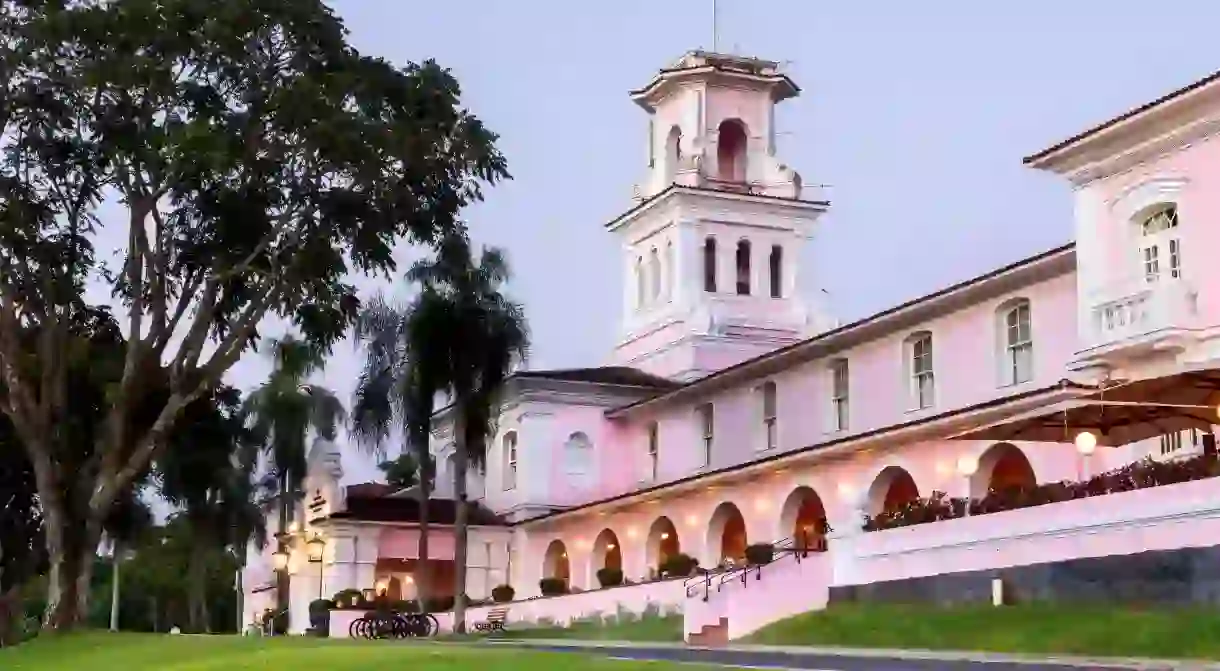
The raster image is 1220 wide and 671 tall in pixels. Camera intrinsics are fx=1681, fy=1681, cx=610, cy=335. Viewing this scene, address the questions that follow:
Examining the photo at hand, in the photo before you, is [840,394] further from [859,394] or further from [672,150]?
[672,150]

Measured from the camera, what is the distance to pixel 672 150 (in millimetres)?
61406

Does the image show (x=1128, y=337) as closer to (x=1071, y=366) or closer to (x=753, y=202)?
(x=1071, y=366)

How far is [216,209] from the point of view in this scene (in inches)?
1258

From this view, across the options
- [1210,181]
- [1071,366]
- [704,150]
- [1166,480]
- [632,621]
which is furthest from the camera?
[704,150]

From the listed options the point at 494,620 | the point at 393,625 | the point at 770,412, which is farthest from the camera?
the point at 770,412

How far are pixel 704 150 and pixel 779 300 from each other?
6.00 metres

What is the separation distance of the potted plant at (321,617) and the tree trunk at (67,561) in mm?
14794

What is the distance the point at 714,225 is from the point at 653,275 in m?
3.29

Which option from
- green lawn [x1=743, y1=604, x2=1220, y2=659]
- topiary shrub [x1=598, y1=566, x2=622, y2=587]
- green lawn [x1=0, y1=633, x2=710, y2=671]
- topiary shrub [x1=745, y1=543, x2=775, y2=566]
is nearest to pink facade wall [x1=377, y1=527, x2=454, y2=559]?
topiary shrub [x1=598, y1=566, x2=622, y2=587]

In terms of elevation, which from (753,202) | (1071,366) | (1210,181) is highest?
(753,202)

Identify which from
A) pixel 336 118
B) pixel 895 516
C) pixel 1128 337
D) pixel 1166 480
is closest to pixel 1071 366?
pixel 1128 337

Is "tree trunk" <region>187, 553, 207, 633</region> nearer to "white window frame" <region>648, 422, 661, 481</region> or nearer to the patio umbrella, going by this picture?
"white window frame" <region>648, 422, 661, 481</region>

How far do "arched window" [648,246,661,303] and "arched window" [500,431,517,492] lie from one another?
763cm

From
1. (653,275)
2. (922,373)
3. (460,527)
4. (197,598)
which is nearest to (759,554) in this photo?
(922,373)
